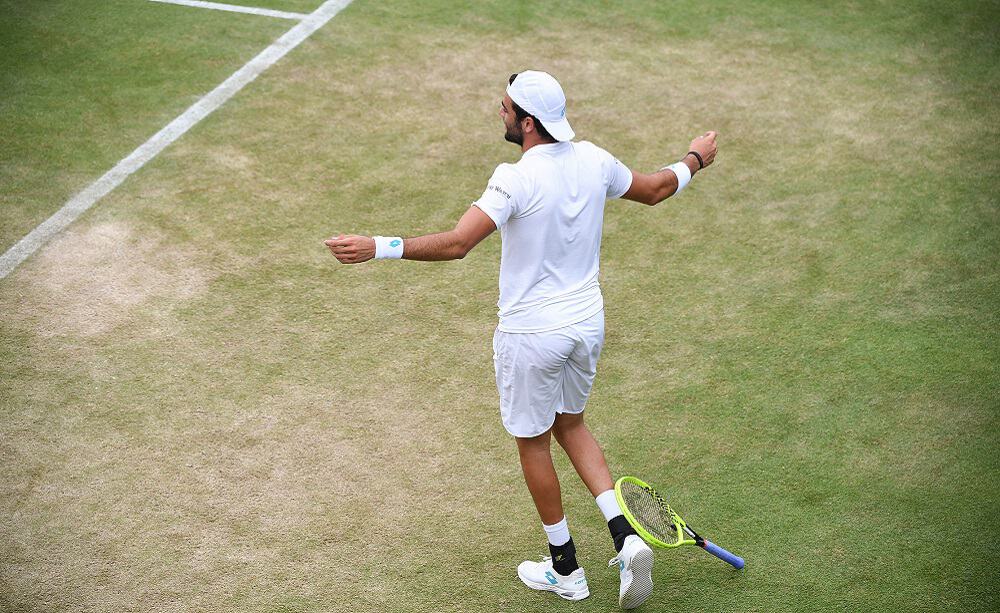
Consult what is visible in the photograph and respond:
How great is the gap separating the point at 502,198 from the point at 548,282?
1.60 feet

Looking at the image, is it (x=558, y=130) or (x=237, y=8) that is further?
(x=237, y=8)

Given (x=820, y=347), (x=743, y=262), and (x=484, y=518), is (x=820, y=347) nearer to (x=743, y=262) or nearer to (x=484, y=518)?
(x=743, y=262)

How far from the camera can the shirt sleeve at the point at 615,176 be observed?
480 cm

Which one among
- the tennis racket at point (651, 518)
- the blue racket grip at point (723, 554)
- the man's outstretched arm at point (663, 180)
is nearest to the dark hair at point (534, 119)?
the man's outstretched arm at point (663, 180)

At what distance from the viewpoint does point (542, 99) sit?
455 centimetres

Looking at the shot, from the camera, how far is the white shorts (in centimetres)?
474

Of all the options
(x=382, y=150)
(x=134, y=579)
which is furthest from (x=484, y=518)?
(x=382, y=150)

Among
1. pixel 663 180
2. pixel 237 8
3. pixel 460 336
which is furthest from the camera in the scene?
pixel 237 8

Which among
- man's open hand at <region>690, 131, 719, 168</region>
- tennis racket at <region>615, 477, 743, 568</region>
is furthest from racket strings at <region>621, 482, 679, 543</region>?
man's open hand at <region>690, 131, 719, 168</region>

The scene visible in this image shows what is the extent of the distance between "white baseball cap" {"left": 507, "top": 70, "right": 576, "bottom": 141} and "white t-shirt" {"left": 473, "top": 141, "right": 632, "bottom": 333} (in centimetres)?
9

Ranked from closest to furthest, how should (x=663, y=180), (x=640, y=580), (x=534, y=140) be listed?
(x=534, y=140), (x=640, y=580), (x=663, y=180)

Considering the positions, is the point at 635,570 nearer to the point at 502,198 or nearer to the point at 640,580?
the point at 640,580

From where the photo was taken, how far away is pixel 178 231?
7.59 m

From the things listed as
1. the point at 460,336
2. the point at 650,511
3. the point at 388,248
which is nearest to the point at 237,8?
the point at 460,336
